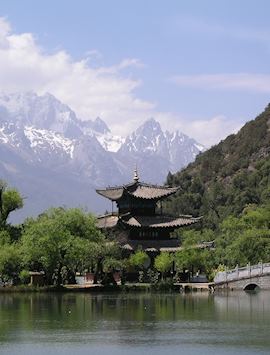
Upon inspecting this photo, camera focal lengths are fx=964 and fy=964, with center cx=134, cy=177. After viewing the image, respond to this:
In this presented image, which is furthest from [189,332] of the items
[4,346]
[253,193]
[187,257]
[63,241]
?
[253,193]

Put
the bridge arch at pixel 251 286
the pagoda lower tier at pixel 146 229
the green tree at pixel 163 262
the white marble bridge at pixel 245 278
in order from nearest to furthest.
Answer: the white marble bridge at pixel 245 278 → the bridge arch at pixel 251 286 → the green tree at pixel 163 262 → the pagoda lower tier at pixel 146 229

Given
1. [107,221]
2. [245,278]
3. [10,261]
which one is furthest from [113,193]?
[245,278]

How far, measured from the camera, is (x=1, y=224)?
3083 inches

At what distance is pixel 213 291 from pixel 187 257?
637 cm

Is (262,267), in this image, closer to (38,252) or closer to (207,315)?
(38,252)

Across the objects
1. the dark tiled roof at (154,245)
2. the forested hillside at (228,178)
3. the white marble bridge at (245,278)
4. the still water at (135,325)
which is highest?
the forested hillside at (228,178)

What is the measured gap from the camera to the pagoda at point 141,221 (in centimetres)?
8388

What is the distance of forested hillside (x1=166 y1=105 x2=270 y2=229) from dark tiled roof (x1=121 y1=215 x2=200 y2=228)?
66.9ft

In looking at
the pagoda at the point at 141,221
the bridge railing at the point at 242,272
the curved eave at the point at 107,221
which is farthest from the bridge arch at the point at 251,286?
the curved eave at the point at 107,221

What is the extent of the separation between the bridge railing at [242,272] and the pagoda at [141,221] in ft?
30.9

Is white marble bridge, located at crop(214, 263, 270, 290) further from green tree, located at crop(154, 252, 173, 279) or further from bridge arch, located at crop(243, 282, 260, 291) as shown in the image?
green tree, located at crop(154, 252, 173, 279)

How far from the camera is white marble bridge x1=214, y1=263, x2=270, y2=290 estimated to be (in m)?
71.1

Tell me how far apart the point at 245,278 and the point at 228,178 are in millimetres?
59191

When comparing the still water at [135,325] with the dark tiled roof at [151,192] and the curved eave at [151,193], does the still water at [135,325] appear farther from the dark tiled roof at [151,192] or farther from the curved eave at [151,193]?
the dark tiled roof at [151,192]
